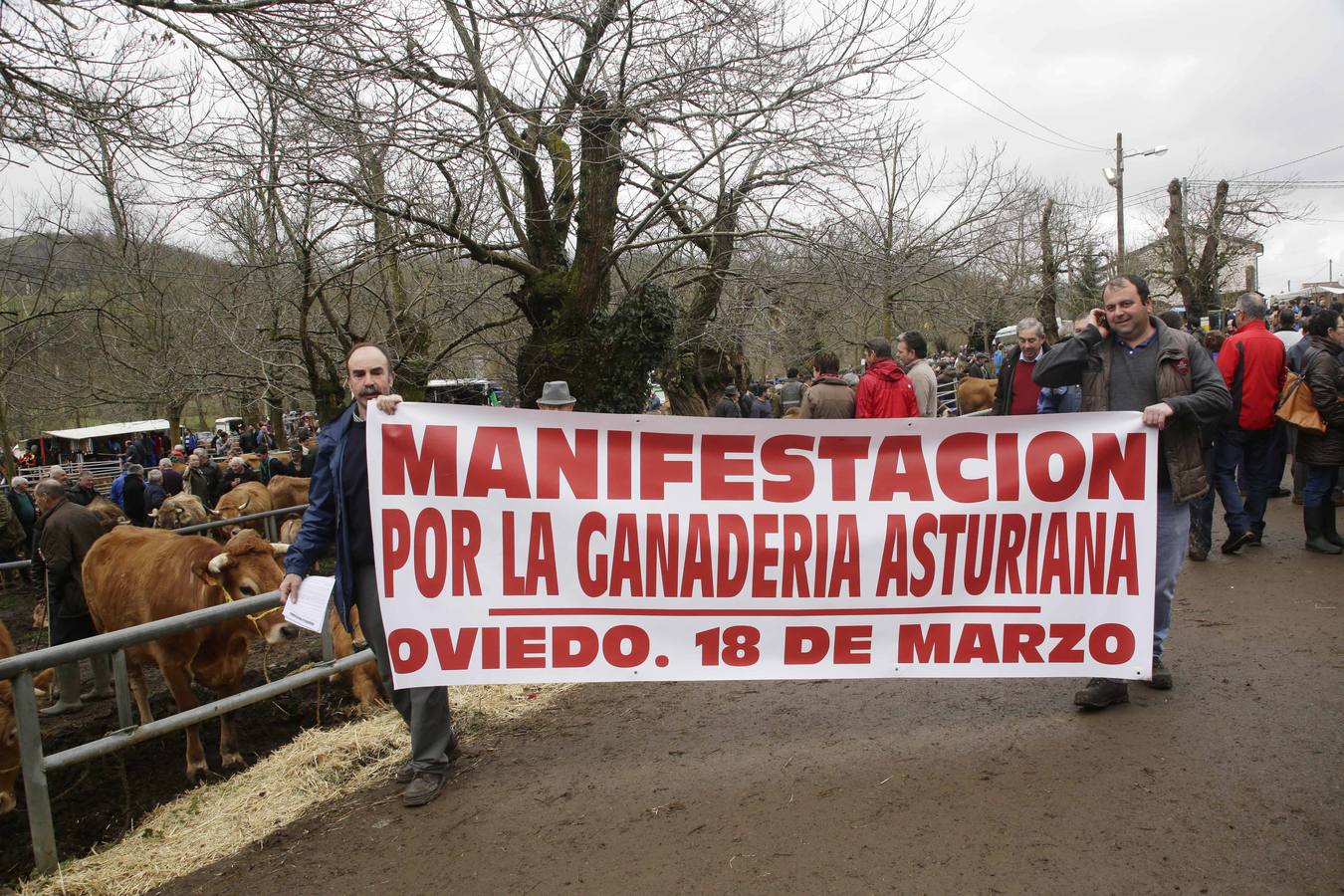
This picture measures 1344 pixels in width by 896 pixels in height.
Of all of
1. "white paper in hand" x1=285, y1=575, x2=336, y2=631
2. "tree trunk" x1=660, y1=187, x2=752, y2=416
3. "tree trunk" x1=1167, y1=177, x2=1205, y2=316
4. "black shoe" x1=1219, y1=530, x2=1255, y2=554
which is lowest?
"black shoe" x1=1219, y1=530, x2=1255, y2=554

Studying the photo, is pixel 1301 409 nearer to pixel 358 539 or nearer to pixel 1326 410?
pixel 1326 410

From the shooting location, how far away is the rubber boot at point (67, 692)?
7.55m

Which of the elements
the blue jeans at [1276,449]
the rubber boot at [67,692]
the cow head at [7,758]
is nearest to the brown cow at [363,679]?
the cow head at [7,758]

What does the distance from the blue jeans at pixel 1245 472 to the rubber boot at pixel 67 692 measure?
32.7 feet

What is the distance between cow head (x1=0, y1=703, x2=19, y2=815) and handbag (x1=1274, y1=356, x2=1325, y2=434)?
31.3 feet

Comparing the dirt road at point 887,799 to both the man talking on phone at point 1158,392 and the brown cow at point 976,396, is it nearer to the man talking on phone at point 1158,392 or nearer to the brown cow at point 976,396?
the man talking on phone at point 1158,392

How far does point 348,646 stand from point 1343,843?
583 centimetres

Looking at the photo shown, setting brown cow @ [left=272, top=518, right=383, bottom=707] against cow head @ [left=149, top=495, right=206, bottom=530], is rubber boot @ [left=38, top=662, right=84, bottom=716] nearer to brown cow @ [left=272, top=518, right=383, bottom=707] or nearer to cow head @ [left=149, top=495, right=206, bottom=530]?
brown cow @ [left=272, top=518, right=383, bottom=707]

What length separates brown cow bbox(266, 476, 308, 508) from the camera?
13516mm

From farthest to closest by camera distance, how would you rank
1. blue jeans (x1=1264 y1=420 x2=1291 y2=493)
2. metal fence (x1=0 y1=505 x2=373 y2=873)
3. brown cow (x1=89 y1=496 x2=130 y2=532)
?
brown cow (x1=89 y1=496 x2=130 y2=532) → blue jeans (x1=1264 y1=420 x2=1291 y2=493) → metal fence (x1=0 y1=505 x2=373 y2=873)

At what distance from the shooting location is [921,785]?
3.85 metres

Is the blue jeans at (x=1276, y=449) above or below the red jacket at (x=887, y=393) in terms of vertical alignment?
below

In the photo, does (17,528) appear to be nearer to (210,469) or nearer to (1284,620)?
(210,469)

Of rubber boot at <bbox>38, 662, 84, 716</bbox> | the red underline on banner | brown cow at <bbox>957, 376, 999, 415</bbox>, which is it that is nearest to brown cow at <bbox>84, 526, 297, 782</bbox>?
rubber boot at <bbox>38, 662, 84, 716</bbox>
